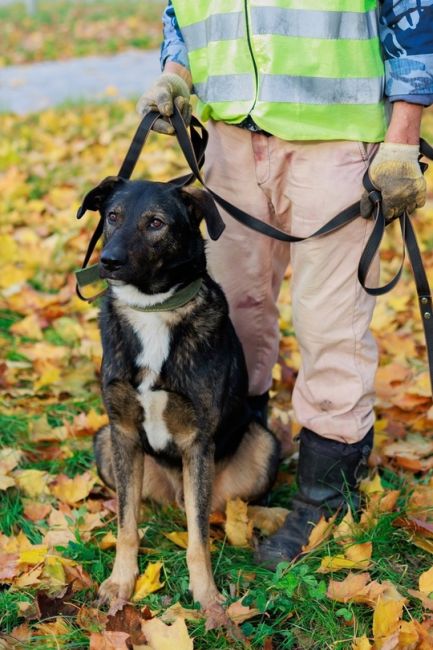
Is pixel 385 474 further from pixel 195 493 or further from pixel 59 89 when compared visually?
pixel 59 89

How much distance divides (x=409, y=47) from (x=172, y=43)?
3.33 ft

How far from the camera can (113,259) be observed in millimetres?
2609

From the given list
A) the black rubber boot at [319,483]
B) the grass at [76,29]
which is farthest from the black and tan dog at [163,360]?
the grass at [76,29]

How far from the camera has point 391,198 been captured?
8.88ft

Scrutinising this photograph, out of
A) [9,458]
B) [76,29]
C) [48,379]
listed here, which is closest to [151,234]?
[9,458]

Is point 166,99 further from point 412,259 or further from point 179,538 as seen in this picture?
point 179,538

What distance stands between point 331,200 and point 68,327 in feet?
7.53

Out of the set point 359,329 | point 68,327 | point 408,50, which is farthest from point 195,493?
point 68,327

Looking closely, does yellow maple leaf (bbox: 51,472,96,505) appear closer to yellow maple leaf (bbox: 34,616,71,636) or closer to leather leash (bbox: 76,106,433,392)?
yellow maple leaf (bbox: 34,616,71,636)

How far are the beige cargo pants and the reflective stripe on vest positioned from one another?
104 millimetres

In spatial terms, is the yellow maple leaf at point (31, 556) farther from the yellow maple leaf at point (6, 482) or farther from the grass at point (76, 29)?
the grass at point (76, 29)

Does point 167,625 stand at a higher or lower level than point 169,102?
lower

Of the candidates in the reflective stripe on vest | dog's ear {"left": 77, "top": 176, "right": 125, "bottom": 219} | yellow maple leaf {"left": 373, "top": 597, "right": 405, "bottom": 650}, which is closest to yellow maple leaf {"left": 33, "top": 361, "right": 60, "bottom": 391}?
dog's ear {"left": 77, "top": 176, "right": 125, "bottom": 219}

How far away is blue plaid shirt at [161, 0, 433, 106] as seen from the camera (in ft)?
8.44
